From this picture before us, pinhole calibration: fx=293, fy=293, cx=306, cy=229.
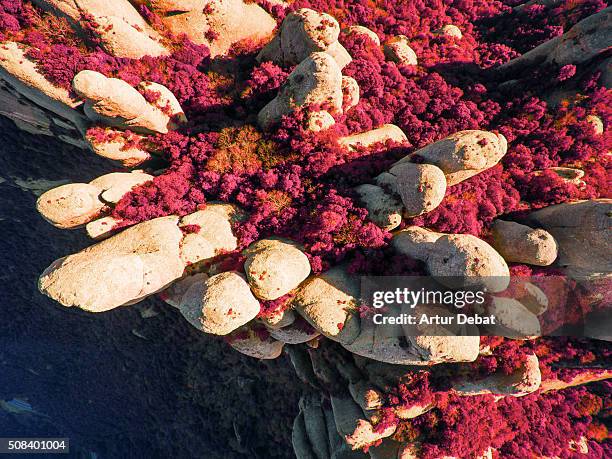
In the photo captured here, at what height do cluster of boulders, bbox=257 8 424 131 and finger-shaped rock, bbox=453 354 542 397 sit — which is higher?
cluster of boulders, bbox=257 8 424 131

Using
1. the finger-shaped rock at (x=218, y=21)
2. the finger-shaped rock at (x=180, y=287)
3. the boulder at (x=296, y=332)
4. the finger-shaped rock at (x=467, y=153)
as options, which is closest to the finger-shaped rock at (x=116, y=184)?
the finger-shaped rock at (x=180, y=287)

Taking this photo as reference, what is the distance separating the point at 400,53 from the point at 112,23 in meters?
14.7

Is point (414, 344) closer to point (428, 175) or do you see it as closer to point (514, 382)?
point (514, 382)

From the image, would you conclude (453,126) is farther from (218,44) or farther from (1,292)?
(1,292)

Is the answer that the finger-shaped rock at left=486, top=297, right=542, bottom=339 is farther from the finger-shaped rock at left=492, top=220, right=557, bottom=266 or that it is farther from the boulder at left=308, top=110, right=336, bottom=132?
the boulder at left=308, top=110, right=336, bottom=132

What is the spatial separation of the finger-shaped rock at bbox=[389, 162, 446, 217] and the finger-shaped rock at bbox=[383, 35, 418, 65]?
28.9 ft

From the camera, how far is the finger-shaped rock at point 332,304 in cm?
1165

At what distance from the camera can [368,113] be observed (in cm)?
1489

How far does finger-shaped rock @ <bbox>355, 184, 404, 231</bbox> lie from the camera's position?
11.9 meters

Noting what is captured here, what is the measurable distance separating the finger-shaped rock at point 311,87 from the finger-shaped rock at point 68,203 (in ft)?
28.0

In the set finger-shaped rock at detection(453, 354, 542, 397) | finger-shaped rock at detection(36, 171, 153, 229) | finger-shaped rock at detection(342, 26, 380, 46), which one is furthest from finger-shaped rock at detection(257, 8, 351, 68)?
finger-shaped rock at detection(453, 354, 542, 397)

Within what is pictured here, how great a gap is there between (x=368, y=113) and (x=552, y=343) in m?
14.1

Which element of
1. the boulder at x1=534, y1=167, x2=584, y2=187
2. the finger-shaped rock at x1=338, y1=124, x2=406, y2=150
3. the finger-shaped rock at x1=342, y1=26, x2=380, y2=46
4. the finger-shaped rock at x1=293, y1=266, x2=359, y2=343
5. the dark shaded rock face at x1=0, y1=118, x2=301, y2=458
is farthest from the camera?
the dark shaded rock face at x1=0, y1=118, x2=301, y2=458

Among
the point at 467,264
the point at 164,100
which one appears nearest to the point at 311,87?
the point at 164,100
